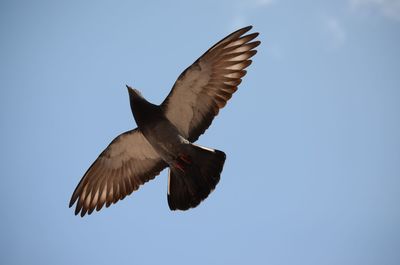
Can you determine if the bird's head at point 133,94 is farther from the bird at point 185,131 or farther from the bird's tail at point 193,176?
the bird's tail at point 193,176

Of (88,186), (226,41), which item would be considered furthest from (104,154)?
(226,41)

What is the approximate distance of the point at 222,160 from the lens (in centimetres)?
809

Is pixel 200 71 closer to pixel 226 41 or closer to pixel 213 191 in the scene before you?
pixel 226 41

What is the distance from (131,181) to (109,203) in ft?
2.02

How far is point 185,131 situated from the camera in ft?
29.8

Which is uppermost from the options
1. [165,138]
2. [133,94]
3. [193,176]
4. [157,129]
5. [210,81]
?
[210,81]

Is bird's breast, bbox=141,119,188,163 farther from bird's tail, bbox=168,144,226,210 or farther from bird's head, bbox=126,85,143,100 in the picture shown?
bird's head, bbox=126,85,143,100

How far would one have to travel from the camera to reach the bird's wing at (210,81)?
8.56 metres

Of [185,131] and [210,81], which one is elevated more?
[210,81]

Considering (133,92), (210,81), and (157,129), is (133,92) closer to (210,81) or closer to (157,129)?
(157,129)

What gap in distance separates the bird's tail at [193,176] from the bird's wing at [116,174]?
1025 mm

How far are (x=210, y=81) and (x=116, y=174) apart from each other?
8.99 ft

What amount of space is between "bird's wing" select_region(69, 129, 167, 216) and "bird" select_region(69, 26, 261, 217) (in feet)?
0.06

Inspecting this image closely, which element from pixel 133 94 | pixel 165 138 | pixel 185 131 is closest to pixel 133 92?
pixel 133 94
